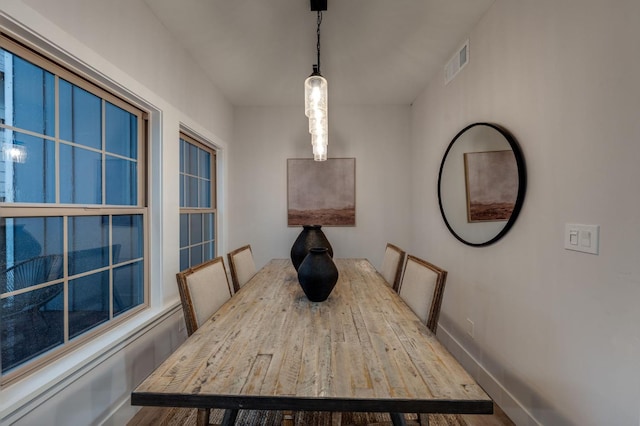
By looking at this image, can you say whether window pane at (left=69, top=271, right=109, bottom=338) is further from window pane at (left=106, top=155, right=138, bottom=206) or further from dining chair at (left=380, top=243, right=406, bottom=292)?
dining chair at (left=380, top=243, right=406, bottom=292)

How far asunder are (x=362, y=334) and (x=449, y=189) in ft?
5.83

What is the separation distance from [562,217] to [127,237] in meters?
2.47

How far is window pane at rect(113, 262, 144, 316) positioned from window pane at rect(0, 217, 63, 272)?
1.36 ft

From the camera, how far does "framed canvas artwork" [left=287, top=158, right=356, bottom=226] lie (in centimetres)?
362

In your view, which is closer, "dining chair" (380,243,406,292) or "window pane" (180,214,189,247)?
"dining chair" (380,243,406,292)

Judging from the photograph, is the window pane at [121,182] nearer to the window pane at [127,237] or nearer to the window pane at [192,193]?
the window pane at [127,237]

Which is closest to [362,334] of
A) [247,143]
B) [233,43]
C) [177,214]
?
[177,214]

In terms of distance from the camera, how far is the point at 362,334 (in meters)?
1.23

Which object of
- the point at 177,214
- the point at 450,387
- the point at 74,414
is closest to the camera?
the point at 450,387

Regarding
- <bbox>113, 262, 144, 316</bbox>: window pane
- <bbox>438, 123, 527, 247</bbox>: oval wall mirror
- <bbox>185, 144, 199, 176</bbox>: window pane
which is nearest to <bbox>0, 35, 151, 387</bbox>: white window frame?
<bbox>113, 262, 144, 316</bbox>: window pane

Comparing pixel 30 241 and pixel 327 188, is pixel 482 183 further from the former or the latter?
pixel 30 241

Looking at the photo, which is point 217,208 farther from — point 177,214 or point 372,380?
point 372,380

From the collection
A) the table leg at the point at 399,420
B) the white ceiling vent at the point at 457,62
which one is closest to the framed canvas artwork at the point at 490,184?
the white ceiling vent at the point at 457,62

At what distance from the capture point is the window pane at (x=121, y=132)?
67.8 inches
